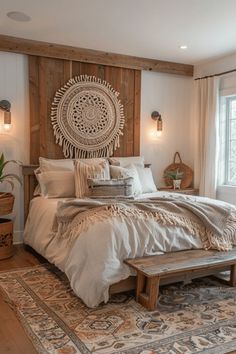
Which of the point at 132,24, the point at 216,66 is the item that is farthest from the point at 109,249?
the point at 216,66

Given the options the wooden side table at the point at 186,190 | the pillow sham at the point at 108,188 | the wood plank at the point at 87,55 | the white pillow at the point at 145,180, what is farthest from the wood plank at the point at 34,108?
the wooden side table at the point at 186,190

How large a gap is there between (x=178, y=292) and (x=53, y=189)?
1.81 m

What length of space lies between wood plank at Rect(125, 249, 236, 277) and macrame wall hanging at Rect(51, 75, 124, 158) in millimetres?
2265

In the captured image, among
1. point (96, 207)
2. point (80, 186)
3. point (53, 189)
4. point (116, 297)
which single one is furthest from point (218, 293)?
point (53, 189)

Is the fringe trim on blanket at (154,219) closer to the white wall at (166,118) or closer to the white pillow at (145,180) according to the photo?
the white pillow at (145,180)

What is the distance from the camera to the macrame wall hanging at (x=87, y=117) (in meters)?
4.53

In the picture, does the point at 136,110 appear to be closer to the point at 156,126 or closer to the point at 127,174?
the point at 156,126

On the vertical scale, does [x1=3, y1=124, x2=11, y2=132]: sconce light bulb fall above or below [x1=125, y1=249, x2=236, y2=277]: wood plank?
above

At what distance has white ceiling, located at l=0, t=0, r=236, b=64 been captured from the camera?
3.22 m

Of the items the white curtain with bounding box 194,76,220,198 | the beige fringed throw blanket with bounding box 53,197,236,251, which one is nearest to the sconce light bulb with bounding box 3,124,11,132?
the beige fringed throw blanket with bounding box 53,197,236,251

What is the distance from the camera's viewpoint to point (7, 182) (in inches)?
168

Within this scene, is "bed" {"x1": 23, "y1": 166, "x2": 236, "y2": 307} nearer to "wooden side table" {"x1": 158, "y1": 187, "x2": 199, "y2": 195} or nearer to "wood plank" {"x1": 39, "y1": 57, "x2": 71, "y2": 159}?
"wood plank" {"x1": 39, "y1": 57, "x2": 71, "y2": 159}

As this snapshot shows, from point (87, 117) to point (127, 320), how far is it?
2882 millimetres

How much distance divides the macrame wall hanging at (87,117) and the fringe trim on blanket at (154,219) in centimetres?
169
